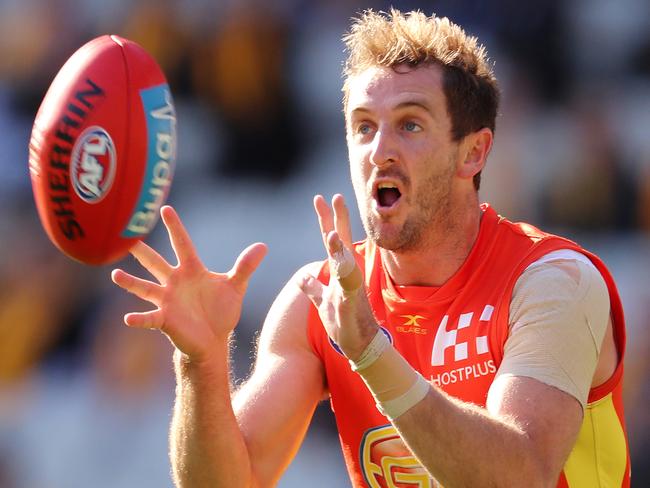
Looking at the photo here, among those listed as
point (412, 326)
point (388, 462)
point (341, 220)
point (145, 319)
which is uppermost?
point (341, 220)

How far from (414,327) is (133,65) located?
1.28 metres

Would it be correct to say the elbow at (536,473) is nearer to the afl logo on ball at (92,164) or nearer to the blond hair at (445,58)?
the blond hair at (445,58)

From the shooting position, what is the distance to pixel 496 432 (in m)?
3.06

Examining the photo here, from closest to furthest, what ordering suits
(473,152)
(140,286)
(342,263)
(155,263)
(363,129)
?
(342,263), (140,286), (155,263), (363,129), (473,152)

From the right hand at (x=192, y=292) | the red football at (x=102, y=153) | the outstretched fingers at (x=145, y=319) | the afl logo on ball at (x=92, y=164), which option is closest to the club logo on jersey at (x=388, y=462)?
the right hand at (x=192, y=292)

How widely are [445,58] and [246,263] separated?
1142 mm

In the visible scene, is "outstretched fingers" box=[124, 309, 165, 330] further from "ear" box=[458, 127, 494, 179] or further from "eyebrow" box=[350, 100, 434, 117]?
"ear" box=[458, 127, 494, 179]

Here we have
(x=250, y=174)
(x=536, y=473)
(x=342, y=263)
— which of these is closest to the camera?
(x=342, y=263)

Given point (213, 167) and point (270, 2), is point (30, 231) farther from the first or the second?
point (270, 2)

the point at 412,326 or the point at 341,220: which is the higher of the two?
the point at 341,220

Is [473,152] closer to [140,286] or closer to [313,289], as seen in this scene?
[313,289]

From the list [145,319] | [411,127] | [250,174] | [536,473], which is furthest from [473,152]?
[250,174]

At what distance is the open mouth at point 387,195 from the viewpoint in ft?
12.3

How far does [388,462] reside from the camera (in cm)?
375
